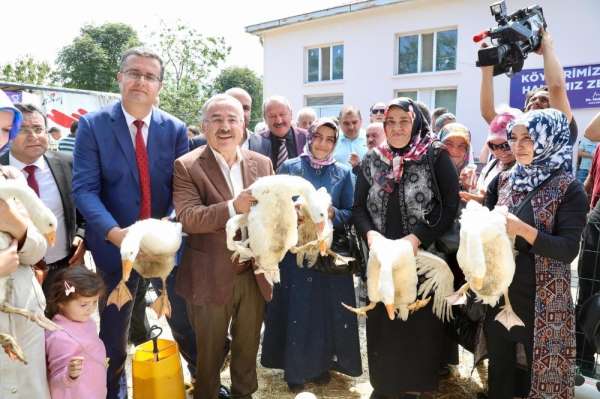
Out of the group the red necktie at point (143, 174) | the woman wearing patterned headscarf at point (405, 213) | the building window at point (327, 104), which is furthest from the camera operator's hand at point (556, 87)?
the building window at point (327, 104)

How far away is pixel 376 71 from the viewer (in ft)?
51.4

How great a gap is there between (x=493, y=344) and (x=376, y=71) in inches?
556

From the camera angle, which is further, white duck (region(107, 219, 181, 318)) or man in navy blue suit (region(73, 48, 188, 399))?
man in navy blue suit (region(73, 48, 188, 399))

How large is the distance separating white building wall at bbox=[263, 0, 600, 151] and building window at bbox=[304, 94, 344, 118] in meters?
0.23

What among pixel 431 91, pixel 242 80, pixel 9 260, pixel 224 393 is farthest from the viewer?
pixel 242 80

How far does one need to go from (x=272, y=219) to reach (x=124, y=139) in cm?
115

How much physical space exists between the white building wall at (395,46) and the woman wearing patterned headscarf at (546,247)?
11203 millimetres

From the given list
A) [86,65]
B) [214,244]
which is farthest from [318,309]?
[86,65]

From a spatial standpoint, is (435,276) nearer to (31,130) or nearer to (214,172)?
(214,172)

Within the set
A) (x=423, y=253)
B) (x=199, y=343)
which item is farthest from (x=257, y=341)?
(x=423, y=253)

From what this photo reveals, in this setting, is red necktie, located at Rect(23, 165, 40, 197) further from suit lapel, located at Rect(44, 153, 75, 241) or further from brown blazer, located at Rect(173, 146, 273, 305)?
brown blazer, located at Rect(173, 146, 273, 305)

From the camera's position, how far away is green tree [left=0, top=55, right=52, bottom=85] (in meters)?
27.5

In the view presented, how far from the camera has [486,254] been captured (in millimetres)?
2355

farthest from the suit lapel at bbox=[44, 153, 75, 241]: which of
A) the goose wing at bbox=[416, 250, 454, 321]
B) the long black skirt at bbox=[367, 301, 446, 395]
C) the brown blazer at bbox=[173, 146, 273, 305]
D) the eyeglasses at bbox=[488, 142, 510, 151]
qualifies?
the eyeglasses at bbox=[488, 142, 510, 151]
